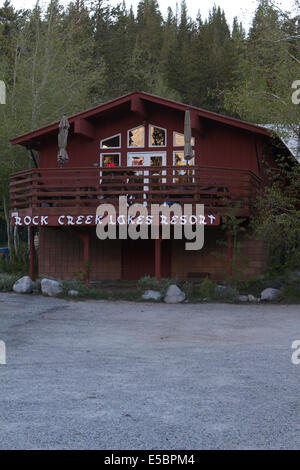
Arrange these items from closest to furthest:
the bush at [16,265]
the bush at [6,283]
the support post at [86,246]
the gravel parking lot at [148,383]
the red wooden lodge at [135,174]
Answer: the gravel parking lot at [148,383] < the bush at [6,283] < the support post at [86,246] < the red wooden lodge at [135,174] < the bush at [16,265]

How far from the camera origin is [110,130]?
707 inches

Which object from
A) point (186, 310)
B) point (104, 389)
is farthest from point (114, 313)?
point (104, 389)

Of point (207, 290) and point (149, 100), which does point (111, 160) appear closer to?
point (149, 100)

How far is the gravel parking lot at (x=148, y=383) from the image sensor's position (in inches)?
157

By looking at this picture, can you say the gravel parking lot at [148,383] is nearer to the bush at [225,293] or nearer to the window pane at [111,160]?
the bush at [225,293]

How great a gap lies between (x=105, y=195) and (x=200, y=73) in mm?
28448

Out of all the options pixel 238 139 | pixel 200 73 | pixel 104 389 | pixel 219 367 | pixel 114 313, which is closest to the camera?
pixel 104 389

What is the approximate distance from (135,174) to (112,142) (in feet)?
5.34

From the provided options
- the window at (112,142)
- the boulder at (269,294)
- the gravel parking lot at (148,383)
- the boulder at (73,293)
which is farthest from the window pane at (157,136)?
the gravel parking lot at (148,383)

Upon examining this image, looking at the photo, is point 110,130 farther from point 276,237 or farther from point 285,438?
point 285,438

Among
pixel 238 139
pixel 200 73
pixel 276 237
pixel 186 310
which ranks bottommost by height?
pixel 186 310

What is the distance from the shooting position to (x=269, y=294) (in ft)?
45.8

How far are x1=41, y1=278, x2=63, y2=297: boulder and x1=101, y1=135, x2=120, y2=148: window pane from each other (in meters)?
5.53

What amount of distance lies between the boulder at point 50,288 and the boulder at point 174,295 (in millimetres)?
2710
